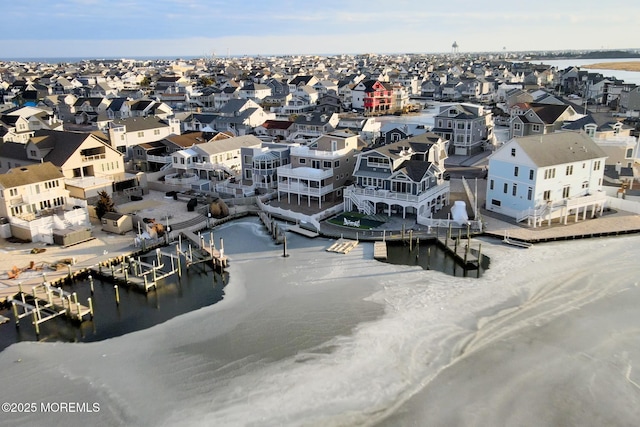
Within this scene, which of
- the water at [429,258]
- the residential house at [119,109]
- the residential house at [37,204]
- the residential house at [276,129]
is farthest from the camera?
the residential house at [119,109]

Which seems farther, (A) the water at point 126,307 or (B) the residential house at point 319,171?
(B) the residential house at point 319,171

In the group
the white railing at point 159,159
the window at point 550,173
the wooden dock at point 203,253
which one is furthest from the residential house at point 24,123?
the window at point 550,173

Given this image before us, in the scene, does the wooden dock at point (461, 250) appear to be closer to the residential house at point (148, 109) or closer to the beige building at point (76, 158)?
the beige building at point (76, 158)

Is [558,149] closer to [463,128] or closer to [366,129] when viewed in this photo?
[463,128]

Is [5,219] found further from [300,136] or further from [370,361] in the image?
[300,136]

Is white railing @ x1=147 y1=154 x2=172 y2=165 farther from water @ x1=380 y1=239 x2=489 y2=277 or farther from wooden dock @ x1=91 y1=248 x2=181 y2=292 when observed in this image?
water @ x1=380 y1=239 x2=489 y2=277
